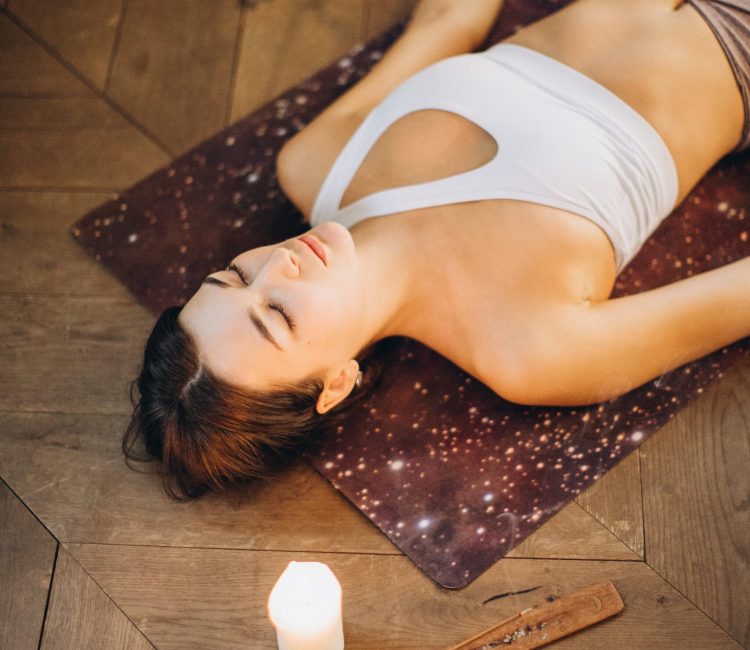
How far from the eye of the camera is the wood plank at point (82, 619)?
1.30 m

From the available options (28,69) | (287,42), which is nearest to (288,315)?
(287,42)

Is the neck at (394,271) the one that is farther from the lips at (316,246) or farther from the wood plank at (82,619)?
the wood plank at (82,619)

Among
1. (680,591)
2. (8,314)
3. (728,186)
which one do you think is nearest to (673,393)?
(680,591)

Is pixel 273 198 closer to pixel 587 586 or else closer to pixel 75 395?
pixel 75 395

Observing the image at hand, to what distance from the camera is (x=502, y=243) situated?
50.5 inches

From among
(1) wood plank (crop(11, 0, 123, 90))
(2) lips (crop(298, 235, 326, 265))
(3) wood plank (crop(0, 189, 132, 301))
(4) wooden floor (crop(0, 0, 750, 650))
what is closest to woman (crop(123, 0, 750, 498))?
(2) lips (crop(298, 235, 326, 265))

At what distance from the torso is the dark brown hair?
0.91 ft

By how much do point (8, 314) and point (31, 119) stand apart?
16.7 inches

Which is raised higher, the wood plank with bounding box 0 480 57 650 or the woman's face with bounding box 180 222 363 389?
the woman's face with bounding box 180 222 363 389

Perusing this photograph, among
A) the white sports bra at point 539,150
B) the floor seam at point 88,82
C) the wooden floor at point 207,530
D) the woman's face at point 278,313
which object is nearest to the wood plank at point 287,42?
the floor seam at point 88,82

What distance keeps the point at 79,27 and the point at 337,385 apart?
1.05 metres

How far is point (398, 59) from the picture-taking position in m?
1.53

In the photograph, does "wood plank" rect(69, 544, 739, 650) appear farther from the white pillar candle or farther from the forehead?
the forehead

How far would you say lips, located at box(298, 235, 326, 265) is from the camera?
117 cm
